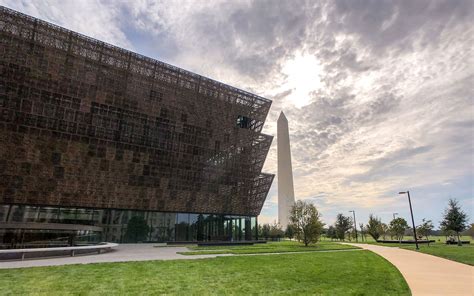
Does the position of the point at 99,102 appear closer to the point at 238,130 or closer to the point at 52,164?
the point at 52,164

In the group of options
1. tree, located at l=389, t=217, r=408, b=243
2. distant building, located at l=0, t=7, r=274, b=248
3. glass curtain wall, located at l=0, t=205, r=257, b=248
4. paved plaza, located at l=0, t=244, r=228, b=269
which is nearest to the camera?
paved plaza, located at l=0, t=244, r=228, b=269

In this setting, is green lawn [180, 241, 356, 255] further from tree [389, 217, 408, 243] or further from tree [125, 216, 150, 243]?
tree [389, 217, 408, 243]

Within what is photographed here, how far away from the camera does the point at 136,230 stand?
42469 mm

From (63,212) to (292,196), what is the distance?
2820 inches

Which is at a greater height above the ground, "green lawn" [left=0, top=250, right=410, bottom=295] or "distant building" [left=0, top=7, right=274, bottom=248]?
"distant building" [left=0, top=7, right=274, bottom=248]

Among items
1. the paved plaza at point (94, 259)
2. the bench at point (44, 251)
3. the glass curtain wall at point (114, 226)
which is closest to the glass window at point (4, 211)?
the glass curtain wall at point (114, 226)

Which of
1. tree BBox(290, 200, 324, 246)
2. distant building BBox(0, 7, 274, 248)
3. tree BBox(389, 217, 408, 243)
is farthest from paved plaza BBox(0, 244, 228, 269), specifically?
tree BBox(389, 217, 408, 243)

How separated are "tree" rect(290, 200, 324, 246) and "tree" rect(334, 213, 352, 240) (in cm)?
2777

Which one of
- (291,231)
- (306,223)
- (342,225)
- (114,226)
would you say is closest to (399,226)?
(342,225)

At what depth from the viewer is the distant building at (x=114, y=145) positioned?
34.2m

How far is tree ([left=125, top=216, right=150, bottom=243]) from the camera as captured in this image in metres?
41.9

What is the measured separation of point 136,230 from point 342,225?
47.0m

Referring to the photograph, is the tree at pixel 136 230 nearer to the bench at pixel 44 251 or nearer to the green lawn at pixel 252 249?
the green lawn at pixel 252 249

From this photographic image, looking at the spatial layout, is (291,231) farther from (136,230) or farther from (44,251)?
(44,251)
